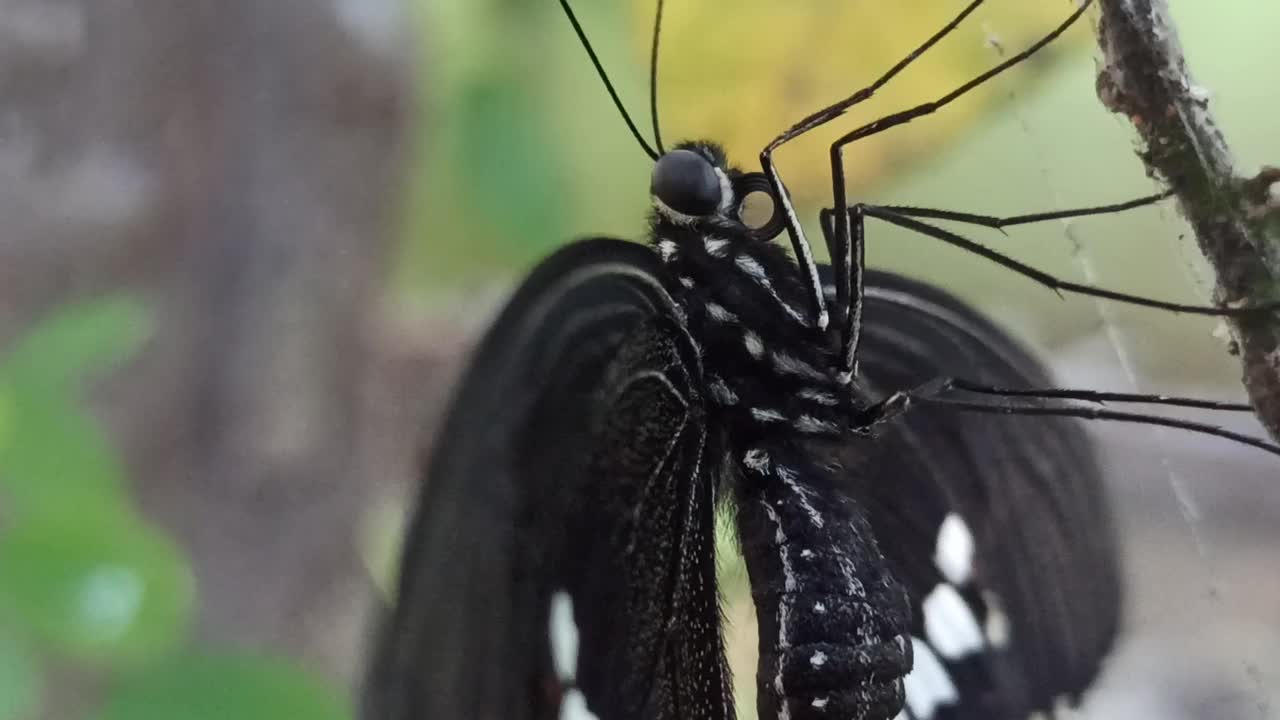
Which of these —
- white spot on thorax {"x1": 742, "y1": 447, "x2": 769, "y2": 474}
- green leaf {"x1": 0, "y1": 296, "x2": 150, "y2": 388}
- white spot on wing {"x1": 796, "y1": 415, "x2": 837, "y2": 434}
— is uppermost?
green leaf {"x1": 0, "y1": 296, "x2": 150, "y2": 388}

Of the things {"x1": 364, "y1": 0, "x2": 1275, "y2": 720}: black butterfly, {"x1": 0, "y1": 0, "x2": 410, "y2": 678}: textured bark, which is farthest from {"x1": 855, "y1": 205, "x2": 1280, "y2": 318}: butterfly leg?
{"x1": 0, "y1": 0, "x2": 410, "y2": 678}: textured bark

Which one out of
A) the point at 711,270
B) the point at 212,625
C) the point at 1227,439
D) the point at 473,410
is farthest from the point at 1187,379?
the point at 212,625

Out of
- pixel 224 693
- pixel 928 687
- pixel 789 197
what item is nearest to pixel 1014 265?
pixel 789 197

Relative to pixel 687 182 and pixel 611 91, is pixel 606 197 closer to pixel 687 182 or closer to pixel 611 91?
pixel 611 91

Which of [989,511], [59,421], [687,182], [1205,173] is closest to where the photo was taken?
[1205,173]

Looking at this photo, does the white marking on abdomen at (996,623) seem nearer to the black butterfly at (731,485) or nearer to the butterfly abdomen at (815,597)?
the black butterfly at (731,485)

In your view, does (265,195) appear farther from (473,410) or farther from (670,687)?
(670,687)

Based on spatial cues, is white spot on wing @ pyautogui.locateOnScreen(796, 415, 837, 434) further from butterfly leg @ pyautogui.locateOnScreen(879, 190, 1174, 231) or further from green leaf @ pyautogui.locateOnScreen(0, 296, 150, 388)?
green leaf @ pyautogui.locateOnScreen(0, 296, 150, 388)
